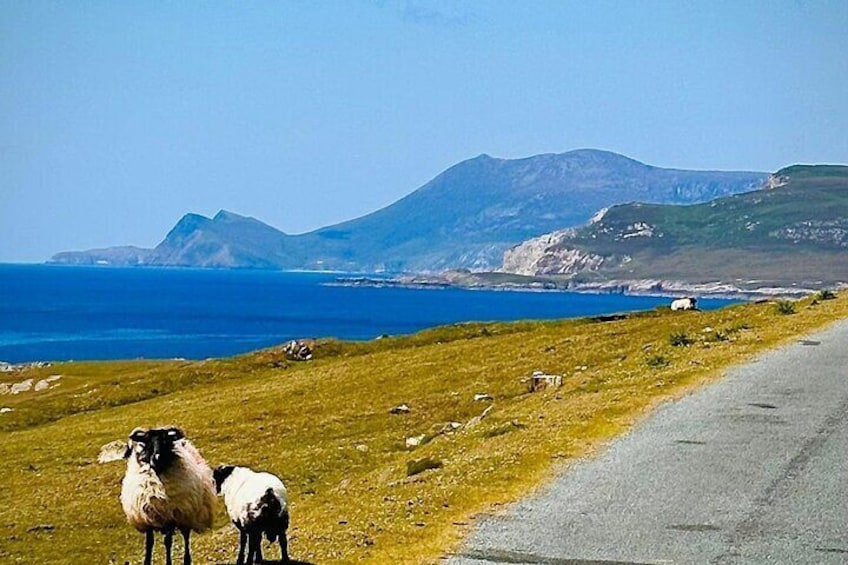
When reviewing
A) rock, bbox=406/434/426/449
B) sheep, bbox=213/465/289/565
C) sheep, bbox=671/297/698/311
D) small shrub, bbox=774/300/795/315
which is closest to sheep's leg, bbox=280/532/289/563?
sheep, bbox=213/465/289/565

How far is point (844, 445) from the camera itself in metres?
22.0

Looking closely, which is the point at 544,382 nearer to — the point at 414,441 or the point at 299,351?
the point at 414,441

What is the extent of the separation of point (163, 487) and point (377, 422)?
24.7 meters

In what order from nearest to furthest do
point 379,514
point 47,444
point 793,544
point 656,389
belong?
1. point 793,544
2. point 379,514
3. point 656,389
4. point 47,444

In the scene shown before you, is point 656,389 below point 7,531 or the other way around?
the other way around

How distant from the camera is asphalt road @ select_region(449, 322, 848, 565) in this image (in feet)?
51.2

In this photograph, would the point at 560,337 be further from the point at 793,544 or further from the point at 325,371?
the point at 793,544

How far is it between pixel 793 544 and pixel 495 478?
6.45 meters

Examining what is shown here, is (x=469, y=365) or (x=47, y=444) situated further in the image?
(x=469, y=365)

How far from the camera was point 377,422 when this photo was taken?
4153cm

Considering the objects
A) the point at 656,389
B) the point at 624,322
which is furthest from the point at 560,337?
the point at 656,389

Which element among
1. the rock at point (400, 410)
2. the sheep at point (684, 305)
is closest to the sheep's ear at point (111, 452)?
the rock at point (400, 410)

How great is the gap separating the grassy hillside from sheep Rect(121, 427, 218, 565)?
181cm

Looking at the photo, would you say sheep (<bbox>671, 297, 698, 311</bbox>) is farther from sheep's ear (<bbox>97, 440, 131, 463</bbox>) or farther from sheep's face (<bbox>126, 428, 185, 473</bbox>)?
sheep's face (<bbox>126, 428, 185, 473</bbox>)
